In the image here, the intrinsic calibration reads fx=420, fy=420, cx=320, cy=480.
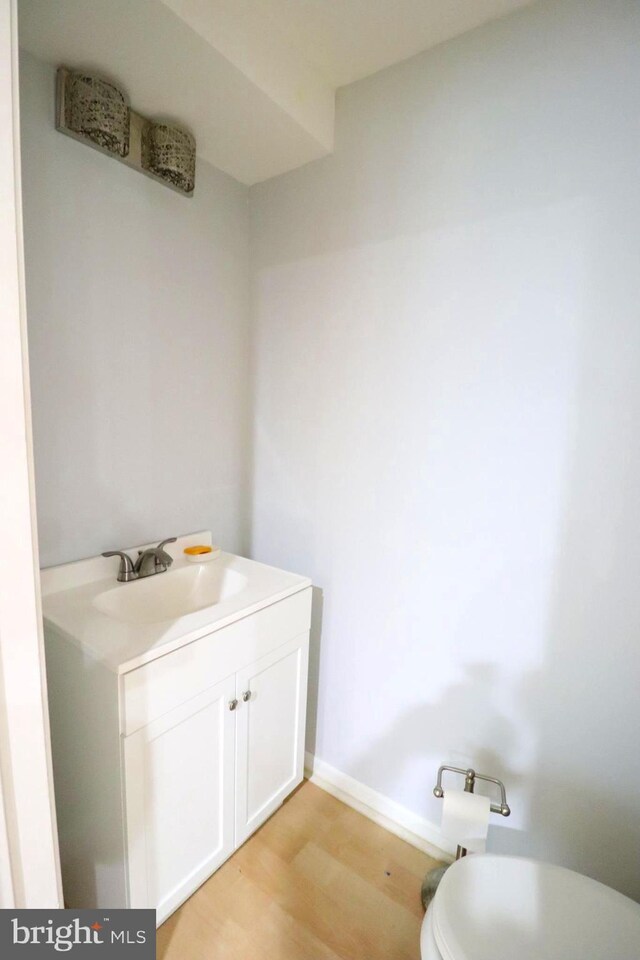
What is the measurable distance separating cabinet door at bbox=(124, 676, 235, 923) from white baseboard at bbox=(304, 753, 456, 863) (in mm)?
475

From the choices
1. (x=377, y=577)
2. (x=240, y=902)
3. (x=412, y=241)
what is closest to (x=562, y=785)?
(x=377, y=577)

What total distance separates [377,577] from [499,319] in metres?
0.89

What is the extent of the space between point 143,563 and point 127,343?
703mm

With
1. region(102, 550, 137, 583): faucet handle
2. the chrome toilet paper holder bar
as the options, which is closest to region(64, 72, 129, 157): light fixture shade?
region(102, 550, 137, 583): faucet handle

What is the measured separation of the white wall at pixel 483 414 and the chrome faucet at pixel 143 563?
0.52m

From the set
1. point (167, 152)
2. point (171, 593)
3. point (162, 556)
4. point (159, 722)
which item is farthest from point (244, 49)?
point (159, 722)

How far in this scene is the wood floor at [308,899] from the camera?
43.7 inches

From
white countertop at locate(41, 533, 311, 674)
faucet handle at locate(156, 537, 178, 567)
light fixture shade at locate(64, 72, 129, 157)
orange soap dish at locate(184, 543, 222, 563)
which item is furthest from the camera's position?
orange soap dish at locate(184, 543, 222, 563)

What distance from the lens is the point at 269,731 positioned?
137cm

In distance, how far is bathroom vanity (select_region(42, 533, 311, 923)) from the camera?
0.96 meters

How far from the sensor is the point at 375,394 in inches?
55.6

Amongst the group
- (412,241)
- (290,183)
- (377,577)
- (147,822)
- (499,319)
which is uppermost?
(290,183)

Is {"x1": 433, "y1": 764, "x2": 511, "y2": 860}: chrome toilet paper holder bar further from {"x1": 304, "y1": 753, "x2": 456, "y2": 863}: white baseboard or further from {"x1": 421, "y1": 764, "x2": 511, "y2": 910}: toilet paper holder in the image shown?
{"x1": 304, "y1": 753, "x2": 456, "y2": 863}: white baseboard

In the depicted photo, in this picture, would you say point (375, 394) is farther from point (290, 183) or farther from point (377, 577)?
point (290, 183)
